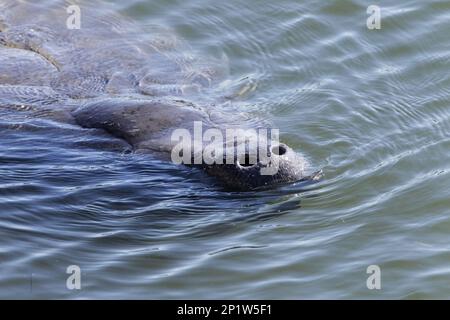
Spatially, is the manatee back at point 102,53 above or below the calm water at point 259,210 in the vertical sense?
above

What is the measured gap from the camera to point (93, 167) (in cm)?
817

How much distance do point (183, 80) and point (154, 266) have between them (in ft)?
10.3

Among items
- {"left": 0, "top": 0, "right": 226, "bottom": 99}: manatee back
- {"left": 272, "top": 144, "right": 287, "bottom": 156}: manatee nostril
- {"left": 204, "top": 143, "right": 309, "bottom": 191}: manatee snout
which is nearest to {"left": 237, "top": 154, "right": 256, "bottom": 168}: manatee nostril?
{"left": 204, "top": 143, "right": 309, "bottom": 191}: manatee snout

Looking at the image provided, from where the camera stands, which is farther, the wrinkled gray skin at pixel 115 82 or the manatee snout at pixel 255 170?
the wrinkled gray skin at pixel 115 82

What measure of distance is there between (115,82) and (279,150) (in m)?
2.53

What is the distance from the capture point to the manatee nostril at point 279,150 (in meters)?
7.46

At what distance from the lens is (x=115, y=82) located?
9.54m

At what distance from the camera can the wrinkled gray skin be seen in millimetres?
7988

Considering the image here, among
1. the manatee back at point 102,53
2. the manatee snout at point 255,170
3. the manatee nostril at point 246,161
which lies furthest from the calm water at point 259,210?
the manatee back at point 102,53

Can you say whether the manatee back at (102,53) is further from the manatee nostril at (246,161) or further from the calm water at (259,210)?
the manatee nostril at (246,161)

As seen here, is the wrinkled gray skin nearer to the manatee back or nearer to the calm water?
the manatee back

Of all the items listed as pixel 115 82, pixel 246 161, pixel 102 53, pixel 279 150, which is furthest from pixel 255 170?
pixel 102 53

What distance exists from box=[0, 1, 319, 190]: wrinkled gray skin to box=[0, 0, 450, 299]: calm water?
166 millimetres

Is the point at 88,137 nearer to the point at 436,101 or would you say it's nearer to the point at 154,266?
the point at 154,266
